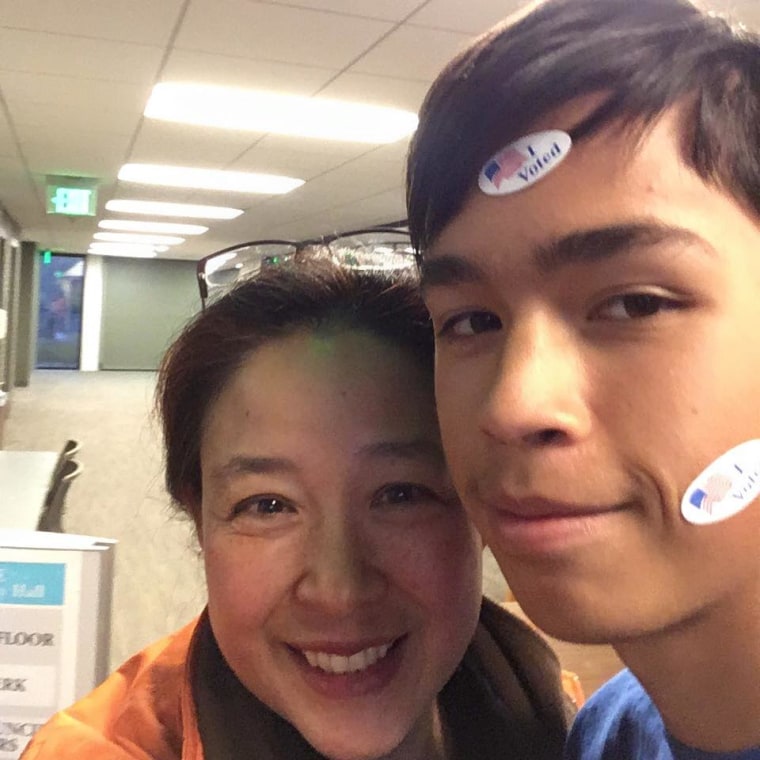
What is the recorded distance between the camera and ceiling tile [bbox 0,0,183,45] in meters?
3.35

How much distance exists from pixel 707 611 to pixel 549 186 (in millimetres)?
324

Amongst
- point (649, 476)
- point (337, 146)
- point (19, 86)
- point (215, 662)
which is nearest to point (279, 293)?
point (215, 662)

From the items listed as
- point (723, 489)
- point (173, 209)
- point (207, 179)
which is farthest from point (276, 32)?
point (173, 209)

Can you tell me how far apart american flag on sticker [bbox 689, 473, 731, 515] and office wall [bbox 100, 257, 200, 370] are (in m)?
16.9

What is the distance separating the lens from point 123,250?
52.2 ft

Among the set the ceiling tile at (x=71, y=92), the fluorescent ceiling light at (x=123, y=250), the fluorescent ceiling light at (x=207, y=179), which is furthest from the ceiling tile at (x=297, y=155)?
the fluorescent ceiling light at (x=123, y=250)

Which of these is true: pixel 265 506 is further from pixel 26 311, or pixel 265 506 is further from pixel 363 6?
pixel 26 311

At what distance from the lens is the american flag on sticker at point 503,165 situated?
2.12 feet

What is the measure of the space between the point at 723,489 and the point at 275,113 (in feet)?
15.8

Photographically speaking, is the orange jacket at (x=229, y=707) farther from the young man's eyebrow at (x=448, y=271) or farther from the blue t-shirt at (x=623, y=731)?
the young man's eyebrow at (x=448, y=271)

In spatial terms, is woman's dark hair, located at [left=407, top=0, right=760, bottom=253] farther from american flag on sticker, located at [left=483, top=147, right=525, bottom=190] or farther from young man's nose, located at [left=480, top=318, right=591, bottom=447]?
young man's nose, located at [left=480, top=318, right=591, bottom=447]

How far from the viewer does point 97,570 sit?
1.12 meters

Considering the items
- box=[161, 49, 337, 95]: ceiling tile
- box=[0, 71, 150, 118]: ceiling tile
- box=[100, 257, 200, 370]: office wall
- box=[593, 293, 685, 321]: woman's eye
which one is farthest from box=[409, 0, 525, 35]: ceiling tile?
box=[100, 257, 200, 370]: office wall

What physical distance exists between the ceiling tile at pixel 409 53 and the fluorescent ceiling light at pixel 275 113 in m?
0.48
